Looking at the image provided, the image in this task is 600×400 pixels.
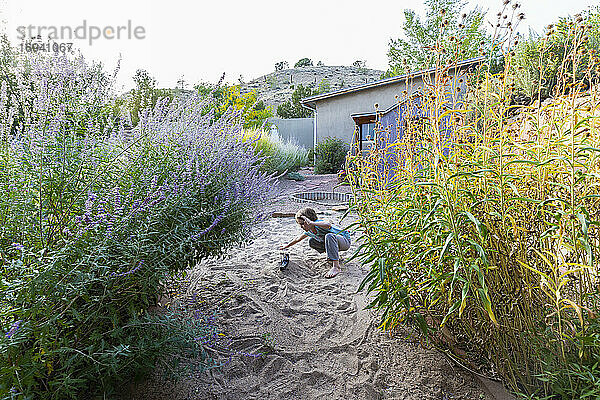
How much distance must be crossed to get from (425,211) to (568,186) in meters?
0.53

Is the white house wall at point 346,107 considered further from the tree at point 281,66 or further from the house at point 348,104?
the tree at point 281,66

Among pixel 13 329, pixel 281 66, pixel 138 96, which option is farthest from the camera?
pixel 281 66

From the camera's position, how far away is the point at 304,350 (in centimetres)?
240

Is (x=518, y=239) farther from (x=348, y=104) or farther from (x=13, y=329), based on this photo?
(x=348, y=104)

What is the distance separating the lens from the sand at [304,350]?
2.00m

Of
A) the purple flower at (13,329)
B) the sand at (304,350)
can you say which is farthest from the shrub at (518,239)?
the purple flower at (13,329)

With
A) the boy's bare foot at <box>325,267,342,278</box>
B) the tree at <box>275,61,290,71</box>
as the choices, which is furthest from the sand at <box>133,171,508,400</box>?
the tree at <box>275,61,290,71</box>

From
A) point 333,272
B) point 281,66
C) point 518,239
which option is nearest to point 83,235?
point 518,239

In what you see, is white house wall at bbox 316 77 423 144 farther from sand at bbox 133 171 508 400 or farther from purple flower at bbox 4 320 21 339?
purple flower at bbox 4 320 21 339

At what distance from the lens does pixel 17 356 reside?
4.25ft

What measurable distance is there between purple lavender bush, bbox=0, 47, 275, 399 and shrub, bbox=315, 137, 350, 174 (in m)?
11.6

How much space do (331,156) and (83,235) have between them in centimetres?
1294

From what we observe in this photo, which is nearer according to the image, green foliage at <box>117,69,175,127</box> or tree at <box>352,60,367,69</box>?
green foliage at <box>117,69,175,127</box>

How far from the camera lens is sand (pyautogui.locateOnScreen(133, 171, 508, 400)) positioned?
2.00 meters
